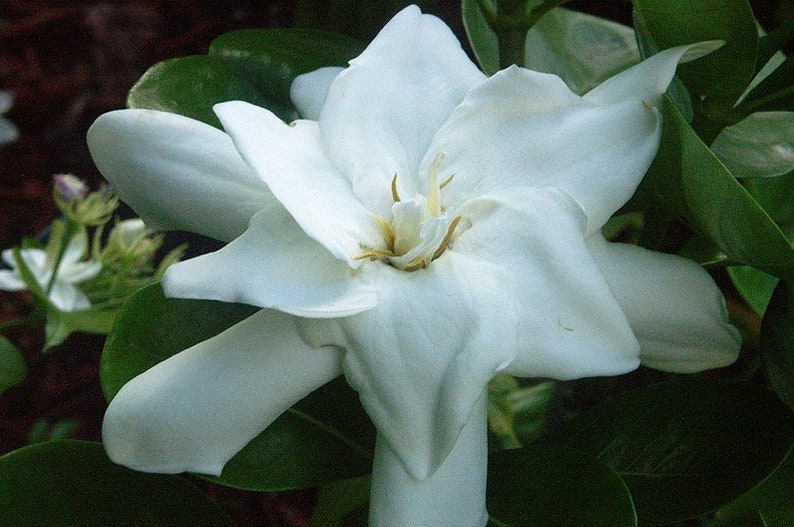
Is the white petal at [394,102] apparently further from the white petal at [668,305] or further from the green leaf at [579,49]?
the green leaf at [579,49]

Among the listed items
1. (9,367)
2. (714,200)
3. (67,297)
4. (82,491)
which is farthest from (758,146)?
(67,297)

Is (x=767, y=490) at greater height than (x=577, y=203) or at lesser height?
lesser

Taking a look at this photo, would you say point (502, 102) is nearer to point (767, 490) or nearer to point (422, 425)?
point (422, 425)

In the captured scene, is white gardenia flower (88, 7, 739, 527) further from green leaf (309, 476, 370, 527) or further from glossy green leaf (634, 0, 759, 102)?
green leaf (309, 476, 370, 527)

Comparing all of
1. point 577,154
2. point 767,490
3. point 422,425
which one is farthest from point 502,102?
point 767,490

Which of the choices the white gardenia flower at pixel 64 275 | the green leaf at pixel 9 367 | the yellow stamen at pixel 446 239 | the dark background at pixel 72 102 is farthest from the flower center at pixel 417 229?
the dark background at pixel 72 102

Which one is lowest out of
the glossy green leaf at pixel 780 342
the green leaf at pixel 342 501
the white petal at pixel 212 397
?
the green leaf at pixel 342 501

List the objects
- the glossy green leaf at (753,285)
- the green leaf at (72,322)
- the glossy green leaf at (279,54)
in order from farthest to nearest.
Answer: the green leaf at (72,322) → the glossy green leaf at (753,285) → the glossy green leaf at (279,54)

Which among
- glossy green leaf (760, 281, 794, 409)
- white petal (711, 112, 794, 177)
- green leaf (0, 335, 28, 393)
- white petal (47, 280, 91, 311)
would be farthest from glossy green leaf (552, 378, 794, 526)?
white petal (47, 280, 91, 311)
